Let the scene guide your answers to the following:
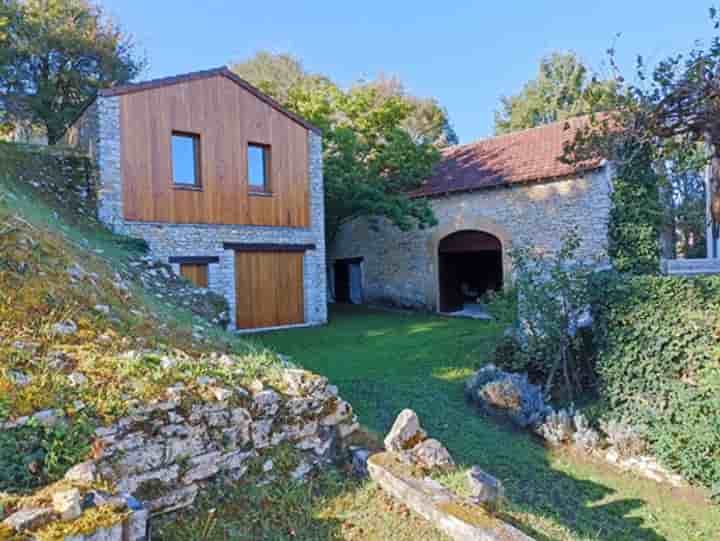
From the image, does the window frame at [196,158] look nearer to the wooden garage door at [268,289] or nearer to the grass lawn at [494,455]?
the wooden garage door at [268,289]

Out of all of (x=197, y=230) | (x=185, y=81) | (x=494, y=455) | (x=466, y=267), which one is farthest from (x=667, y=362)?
(x=466, y=267)

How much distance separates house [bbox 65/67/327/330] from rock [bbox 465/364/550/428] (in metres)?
6.58

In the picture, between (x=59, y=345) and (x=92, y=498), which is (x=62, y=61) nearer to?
(x=59, y=345)

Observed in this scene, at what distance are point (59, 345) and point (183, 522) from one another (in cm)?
163

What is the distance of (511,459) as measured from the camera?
510 cm

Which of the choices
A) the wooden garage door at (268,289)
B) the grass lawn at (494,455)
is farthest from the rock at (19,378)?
the wooden garage door at (268,289)

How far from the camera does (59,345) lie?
136 inches

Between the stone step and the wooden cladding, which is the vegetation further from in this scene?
the wooden cladding

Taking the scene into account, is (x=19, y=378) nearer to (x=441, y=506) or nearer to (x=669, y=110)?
(x=441, y=506)

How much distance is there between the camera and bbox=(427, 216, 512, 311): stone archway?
1346 centimetres

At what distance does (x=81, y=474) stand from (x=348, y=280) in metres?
16.3

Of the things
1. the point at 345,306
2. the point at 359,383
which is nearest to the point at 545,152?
the point at 345,306

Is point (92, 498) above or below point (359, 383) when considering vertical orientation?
above

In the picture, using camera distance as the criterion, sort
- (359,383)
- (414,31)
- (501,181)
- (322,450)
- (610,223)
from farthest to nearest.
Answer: (414,31) < (501,181) < (610,223) < (359,383) < (322,450)
